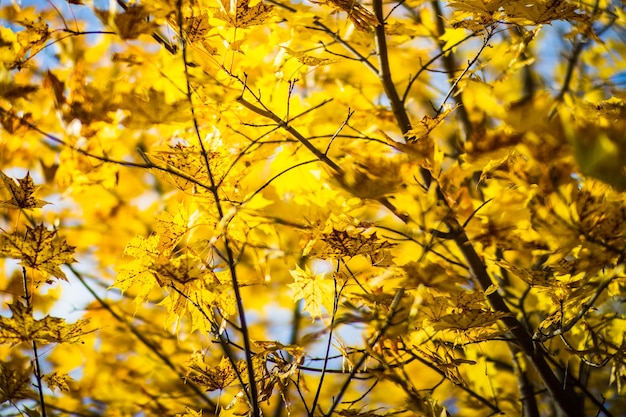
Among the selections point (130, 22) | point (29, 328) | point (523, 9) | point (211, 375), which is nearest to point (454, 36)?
point (523, 9)

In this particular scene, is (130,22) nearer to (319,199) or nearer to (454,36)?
(319,199)

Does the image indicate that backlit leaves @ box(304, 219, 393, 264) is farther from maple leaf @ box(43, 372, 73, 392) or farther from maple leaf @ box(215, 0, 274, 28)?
maple leaf @ box(43, 372, 73, 392)

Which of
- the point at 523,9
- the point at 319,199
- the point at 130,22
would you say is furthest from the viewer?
the point at 319,199

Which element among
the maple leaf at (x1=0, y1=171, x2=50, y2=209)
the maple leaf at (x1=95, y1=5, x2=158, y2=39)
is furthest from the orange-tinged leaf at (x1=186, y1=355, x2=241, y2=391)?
the maple leaf at (x1=95, y1=5, x2=158, y2=39)

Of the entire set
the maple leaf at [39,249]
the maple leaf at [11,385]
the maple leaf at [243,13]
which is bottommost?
the maple leaf at [11,385]

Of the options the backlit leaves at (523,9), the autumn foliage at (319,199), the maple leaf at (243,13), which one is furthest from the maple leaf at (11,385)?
the backlit leaves at (523,9)

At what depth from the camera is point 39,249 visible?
73 centimetres

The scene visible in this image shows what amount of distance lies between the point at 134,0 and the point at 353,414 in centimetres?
68

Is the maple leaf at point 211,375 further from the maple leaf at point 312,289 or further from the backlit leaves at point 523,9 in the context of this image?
the backlit leaves at point 523,9

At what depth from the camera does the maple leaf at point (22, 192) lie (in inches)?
30.1

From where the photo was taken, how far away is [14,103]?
78cm

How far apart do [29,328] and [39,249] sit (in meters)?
0.11

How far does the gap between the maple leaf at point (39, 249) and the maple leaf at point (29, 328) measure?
62 millimetres

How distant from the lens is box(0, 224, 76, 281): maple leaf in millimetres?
719
